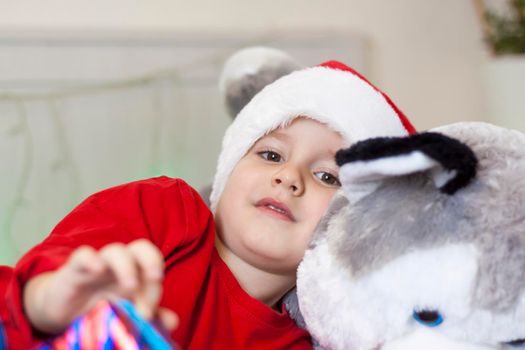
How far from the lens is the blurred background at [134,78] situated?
1530 millimetres

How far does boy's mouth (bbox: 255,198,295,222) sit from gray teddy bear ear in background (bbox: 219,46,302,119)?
411 mm

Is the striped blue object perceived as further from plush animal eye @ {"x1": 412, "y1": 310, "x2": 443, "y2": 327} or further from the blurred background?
the blurred background

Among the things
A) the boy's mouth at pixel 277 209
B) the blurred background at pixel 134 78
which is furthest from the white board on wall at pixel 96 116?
the boy's mouth at pixel 277 209

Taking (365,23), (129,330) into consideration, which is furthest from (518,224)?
(365,23)

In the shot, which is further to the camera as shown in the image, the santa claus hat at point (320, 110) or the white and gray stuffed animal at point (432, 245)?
the santa claus hat at point (320, 110)

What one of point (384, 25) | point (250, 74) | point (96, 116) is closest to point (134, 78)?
point (96, 116)

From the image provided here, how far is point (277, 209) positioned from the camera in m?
0.89

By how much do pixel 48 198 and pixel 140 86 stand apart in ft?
1.15

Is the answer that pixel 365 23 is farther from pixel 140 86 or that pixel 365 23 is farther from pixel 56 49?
pixel 56 49

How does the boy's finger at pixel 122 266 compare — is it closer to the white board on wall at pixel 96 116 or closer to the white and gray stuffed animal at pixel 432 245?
the white and gray stuffed animal at pixel 432 245

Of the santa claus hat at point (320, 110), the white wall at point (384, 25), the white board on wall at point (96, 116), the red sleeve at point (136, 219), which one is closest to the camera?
the red sleeve at point (136, 219)

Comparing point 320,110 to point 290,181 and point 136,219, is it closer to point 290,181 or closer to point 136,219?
point 290,181

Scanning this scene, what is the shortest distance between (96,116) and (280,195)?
0.85m

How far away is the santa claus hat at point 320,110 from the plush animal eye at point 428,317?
0.33 metres
